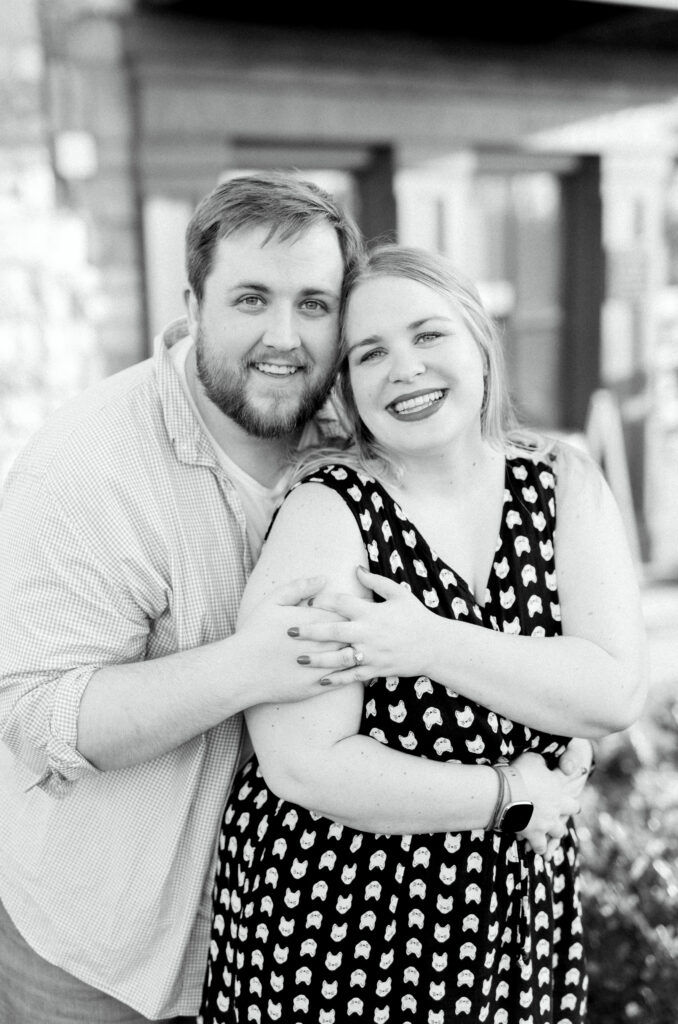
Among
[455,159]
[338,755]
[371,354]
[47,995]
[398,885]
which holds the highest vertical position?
[455,159]

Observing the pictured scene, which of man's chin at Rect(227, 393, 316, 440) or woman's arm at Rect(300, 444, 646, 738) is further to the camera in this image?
man's chin at Rect(227, 393, 316, 440)

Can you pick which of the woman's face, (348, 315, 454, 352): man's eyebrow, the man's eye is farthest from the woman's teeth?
the man's eye

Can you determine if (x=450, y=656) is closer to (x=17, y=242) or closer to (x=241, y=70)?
(x=17, y=242)

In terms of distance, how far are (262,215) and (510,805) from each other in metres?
0.99

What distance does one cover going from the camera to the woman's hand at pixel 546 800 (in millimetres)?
1613

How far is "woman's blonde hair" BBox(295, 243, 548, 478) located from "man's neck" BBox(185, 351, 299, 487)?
0.05m

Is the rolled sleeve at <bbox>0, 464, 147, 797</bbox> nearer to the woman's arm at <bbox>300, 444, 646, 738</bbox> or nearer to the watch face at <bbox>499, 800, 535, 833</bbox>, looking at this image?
the woman's arm at <bbox>300, 444, 646, 738</bbox>

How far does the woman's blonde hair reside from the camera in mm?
1672

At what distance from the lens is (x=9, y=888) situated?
5.91 ft

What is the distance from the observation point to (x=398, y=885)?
62.7 inches

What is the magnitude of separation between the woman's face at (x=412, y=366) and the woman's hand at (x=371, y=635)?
0.86 feet

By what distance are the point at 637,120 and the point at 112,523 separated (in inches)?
174

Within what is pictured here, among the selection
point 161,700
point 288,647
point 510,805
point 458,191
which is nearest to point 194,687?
point 161,700

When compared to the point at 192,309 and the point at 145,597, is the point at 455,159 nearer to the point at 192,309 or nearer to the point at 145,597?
the point at 192,309
